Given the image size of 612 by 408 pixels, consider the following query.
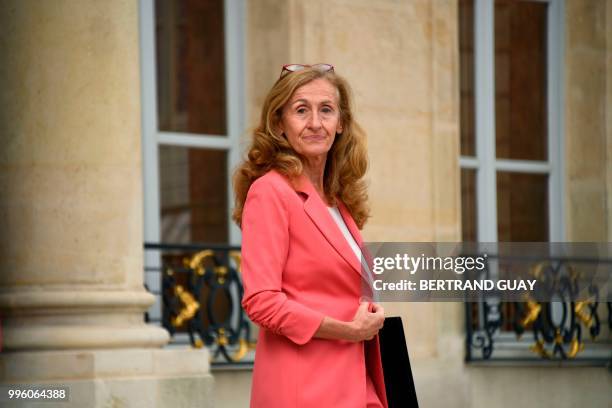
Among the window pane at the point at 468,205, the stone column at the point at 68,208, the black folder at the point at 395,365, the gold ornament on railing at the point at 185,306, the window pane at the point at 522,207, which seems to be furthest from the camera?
the window pane at the point at 522,207

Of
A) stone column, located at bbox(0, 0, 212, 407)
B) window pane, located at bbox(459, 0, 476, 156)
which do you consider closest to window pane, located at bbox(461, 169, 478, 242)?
window pane, located at bbox(459, 0, 476, 156)

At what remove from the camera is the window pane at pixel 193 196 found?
841cm

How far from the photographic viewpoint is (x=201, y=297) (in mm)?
8117

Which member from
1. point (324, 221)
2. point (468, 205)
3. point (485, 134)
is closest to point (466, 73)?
point (485, 134)

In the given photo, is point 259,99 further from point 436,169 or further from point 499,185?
point 499,185

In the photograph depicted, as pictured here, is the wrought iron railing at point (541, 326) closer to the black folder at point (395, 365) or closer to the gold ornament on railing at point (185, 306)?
the gold ornament on railing at point (185, 306)

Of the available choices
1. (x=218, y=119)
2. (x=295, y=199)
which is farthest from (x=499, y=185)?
(x=295, y=199)

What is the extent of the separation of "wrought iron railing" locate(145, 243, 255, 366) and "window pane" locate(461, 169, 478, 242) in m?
2.21

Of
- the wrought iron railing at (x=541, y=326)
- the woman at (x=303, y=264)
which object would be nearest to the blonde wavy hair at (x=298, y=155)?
the woman at (x=303, y=264)

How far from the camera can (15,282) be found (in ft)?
21.3

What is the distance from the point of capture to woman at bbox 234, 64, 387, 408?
3215mm

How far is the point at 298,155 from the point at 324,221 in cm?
20

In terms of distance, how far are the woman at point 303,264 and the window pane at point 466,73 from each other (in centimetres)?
641

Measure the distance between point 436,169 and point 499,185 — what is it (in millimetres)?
1320
